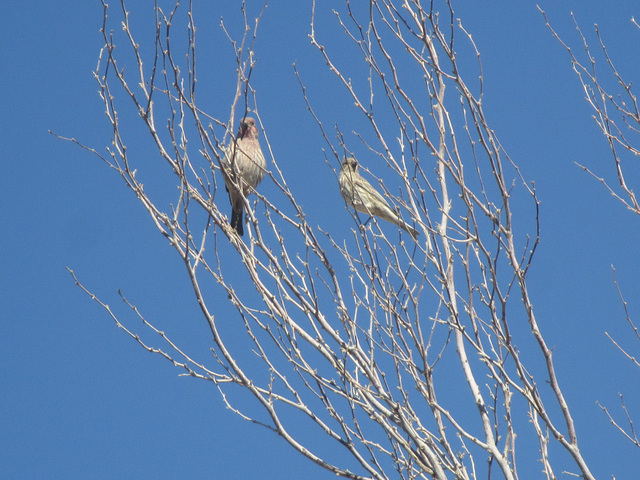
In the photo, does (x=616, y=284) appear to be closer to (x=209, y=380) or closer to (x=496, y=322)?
(x=496, y=322)

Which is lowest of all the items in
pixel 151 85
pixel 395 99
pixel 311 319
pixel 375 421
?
pixel 375 421

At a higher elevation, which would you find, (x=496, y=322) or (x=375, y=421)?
(x=496, y=322)

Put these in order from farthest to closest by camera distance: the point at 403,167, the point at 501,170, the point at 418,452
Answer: the point at 403,167 → the point at 418,452 → the point at 501,170

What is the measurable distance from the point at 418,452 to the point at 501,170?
140 cm

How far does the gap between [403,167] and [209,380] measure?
1.60 meters

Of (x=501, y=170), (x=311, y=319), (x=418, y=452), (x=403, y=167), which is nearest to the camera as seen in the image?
(x=501, y=170)

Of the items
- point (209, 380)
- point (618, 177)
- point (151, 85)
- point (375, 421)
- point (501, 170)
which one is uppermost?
point (618, 177)

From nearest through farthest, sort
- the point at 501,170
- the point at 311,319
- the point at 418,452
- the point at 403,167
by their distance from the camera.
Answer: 1. the point at 501,170
2. the point at 418,452
3. the point at 311,319
4. the point at 403,167

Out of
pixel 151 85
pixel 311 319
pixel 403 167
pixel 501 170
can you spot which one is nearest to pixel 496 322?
pixel 501 170

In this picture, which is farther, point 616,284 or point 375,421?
point 616,284

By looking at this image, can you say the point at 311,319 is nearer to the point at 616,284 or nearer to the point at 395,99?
the point at 395,99

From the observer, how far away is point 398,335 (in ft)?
13.2

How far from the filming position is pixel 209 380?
3.86 metres

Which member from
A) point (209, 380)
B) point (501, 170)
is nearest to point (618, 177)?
point (501, 170)
